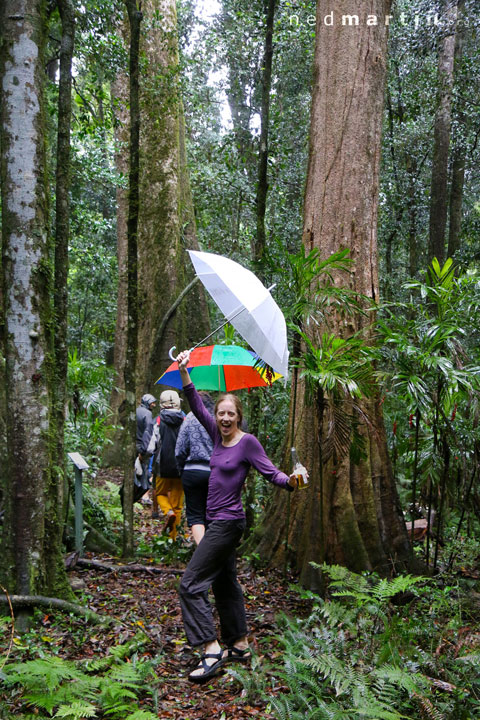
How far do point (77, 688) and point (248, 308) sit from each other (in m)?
2.45

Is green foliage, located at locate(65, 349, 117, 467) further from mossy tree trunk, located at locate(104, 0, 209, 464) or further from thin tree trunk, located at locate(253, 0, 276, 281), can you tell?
thin tree trunk, located at locate(253, 0, 276, 281)

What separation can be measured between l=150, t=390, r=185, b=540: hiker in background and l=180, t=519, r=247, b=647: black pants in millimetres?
2858

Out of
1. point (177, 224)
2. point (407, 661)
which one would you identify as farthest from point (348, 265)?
point (177, 224)

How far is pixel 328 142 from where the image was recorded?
20.8ft

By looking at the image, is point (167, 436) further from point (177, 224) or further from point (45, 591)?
point (177, 224)

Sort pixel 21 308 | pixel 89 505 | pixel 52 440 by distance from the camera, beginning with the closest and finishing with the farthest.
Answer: pixel 21 308 < pixel 52 440 < pixel 89 505

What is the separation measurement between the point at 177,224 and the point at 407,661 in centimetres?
874

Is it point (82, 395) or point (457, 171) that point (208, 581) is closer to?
point (82, 395)

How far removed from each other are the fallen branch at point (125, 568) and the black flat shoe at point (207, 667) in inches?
71.9

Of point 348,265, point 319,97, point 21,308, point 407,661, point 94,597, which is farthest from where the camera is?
point 319,97

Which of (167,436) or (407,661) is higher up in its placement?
(167,436)

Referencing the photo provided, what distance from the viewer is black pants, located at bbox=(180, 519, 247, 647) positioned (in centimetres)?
423

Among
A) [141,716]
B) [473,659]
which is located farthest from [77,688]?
[473,659]

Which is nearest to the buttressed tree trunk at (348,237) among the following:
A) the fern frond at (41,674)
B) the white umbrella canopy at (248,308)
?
the white umbrella canopy at (248,308)
